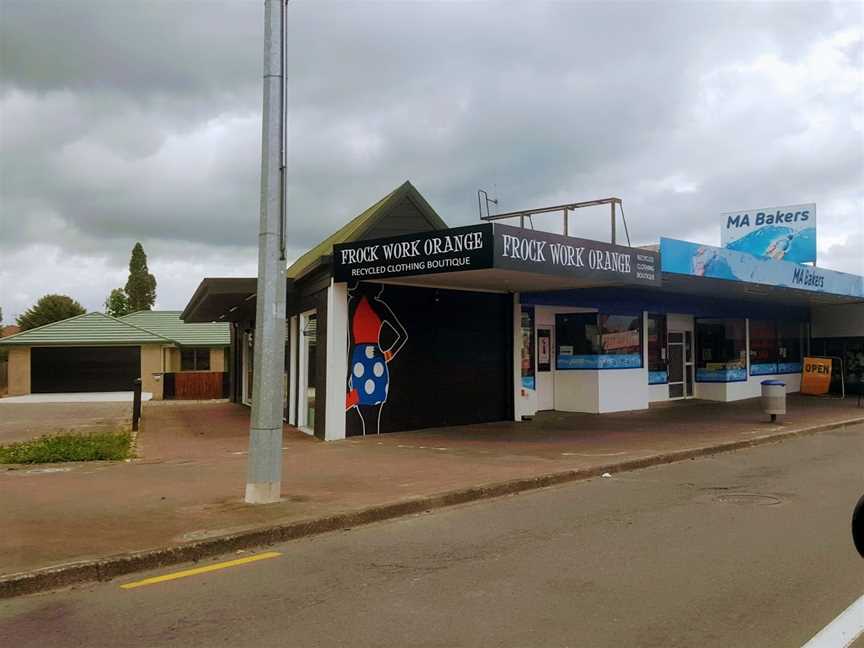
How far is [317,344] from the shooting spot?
14.2 m

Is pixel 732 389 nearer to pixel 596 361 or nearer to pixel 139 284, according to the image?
pixel 596 361

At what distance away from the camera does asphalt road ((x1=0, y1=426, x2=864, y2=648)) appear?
4648 mm

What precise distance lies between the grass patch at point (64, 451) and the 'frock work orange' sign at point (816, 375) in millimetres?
21367

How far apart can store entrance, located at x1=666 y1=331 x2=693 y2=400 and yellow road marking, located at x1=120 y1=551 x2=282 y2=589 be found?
1731 centimetres

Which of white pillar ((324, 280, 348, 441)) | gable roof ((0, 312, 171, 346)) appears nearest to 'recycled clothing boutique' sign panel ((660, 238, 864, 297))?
white pillar ((324, 280, 348, 441))

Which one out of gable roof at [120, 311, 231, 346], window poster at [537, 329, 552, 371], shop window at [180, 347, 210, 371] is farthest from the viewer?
shop window at [180, 347, 210, 371]

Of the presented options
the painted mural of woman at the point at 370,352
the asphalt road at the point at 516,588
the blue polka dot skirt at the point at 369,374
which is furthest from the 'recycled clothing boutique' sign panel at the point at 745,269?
A: the asphalt road at the point at 516,588

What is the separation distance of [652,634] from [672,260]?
11470 mm

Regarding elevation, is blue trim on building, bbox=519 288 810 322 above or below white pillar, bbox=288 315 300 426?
above

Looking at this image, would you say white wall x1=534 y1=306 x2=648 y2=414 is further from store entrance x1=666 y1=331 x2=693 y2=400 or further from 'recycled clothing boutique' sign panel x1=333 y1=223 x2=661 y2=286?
'recycled clothing boutique' sign panel x1=333 y1=223 x2=661 y2=286

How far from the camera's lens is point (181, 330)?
39375 millimetres

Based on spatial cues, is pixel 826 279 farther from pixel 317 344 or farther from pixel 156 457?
pixel 156 457

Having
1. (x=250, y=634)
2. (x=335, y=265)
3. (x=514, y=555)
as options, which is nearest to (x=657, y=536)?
(x=514, y=555)

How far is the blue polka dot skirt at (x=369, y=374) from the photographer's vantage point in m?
13.8
